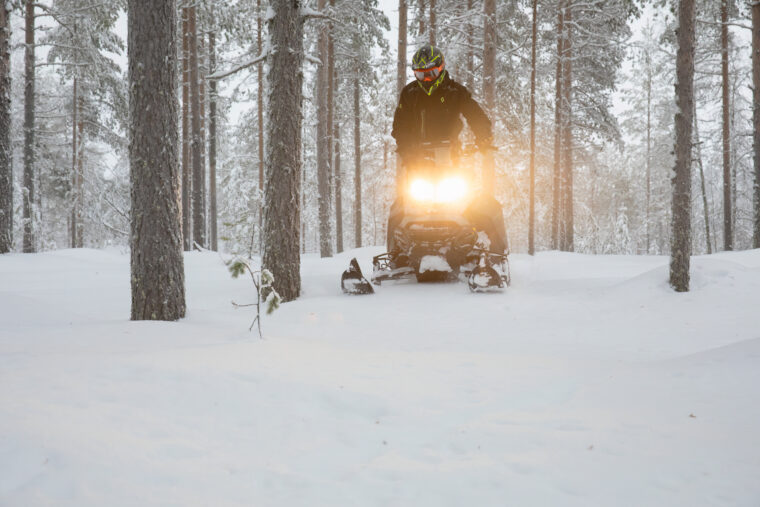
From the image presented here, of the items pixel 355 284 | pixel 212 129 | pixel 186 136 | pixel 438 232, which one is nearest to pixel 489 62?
pixel 438 232

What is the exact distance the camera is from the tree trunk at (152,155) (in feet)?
15.5

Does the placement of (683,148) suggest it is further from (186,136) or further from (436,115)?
(186,136)

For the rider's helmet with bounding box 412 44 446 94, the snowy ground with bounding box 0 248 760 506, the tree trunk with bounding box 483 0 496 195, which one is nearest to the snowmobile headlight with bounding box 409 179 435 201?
the rider's helmet with bounding box 412 44 446 94

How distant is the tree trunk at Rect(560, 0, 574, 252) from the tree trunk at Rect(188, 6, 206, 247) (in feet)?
43.2

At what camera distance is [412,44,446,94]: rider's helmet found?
7348mm

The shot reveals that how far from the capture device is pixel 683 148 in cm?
665

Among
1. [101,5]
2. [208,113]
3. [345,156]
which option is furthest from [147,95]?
[345,156]

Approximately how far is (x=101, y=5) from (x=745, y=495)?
1701cm

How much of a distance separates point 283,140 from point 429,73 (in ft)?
8.60

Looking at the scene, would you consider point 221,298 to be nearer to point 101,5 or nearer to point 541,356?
point 541,356

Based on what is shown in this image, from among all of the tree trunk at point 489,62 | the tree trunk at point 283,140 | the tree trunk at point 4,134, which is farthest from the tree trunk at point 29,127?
the tree trunk at point 489,62

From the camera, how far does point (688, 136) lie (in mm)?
6652

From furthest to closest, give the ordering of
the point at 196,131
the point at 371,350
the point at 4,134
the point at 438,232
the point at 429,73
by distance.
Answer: the point at 196,131, the point at 4,134, the point at 429,73, the point at 438,232, the point at 371,350

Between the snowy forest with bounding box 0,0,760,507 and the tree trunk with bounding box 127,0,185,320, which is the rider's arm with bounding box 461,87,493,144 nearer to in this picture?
the snowy forest with bounding box 0,0,760,507
